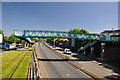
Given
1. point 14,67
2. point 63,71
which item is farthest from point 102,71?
point 14,67

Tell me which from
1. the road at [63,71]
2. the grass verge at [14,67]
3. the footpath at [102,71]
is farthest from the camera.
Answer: the footpath at [102,71]

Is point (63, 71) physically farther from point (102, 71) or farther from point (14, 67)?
point (14, 67)

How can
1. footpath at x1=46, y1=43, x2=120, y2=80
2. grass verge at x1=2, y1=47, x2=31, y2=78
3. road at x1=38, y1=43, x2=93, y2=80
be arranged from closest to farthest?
grass verge at x1=2, y1=47, x2=31, y2=78 → road at x1=38, y1=43, x2=93, y2=80 → footpath at x1=46, y1=43, x2=120, y2=80

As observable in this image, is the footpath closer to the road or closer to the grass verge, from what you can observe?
the road

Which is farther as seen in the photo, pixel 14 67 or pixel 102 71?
pixel 102 71

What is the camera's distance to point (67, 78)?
1283cm

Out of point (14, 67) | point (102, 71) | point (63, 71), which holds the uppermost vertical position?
point (14, 67)

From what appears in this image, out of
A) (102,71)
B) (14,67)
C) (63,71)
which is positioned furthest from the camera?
(102,71)

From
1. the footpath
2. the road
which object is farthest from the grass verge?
the footpath

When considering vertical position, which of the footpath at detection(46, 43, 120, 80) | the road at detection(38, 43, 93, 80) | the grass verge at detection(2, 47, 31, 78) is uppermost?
the grass verge at detection(2, 47, 31, 78)

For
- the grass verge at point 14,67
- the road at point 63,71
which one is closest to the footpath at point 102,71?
A: the road at point 63,71

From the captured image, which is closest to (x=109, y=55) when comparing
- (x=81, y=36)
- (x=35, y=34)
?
(x=81, y=36)

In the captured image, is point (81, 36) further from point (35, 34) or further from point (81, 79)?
point (81, 79)

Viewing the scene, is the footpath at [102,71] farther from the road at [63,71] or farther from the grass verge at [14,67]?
the grass verge at [14,67]
